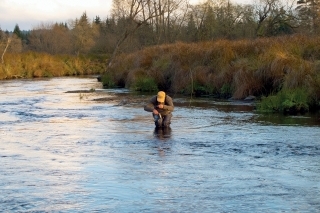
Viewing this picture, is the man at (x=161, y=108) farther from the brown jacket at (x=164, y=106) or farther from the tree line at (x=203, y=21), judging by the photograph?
the tree line at (x=203, y=21)

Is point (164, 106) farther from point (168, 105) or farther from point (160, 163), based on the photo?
point (160, 163)

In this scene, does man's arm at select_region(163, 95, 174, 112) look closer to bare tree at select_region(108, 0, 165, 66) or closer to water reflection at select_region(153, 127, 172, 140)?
water reflection at select_region(153, 127, 172, 140)

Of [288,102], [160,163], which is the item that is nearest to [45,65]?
[288,102]

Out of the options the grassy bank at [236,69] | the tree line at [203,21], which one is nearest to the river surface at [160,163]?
the grassy bank at [236,69]

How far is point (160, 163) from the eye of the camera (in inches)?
420

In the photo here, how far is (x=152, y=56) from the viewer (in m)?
32.5

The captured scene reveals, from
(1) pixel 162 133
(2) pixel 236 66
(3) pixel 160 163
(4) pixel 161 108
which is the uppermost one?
(2) pixel 236 66

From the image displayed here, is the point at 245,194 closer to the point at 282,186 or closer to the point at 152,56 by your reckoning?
the point at 282,186

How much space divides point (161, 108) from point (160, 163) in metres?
4.52

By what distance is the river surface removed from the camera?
8000 millimetres

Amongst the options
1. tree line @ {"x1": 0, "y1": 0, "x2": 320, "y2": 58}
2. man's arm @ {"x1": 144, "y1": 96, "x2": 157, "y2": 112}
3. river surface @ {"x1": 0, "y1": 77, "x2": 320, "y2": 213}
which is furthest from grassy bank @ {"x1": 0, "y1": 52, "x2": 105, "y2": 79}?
man's arm @ {"x1": 144, "y1": 96, "x2": 157, "y2": 112}

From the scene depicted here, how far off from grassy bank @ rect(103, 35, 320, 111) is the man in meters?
5.25

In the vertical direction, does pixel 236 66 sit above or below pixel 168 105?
above

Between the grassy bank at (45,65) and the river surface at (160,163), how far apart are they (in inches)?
1312
